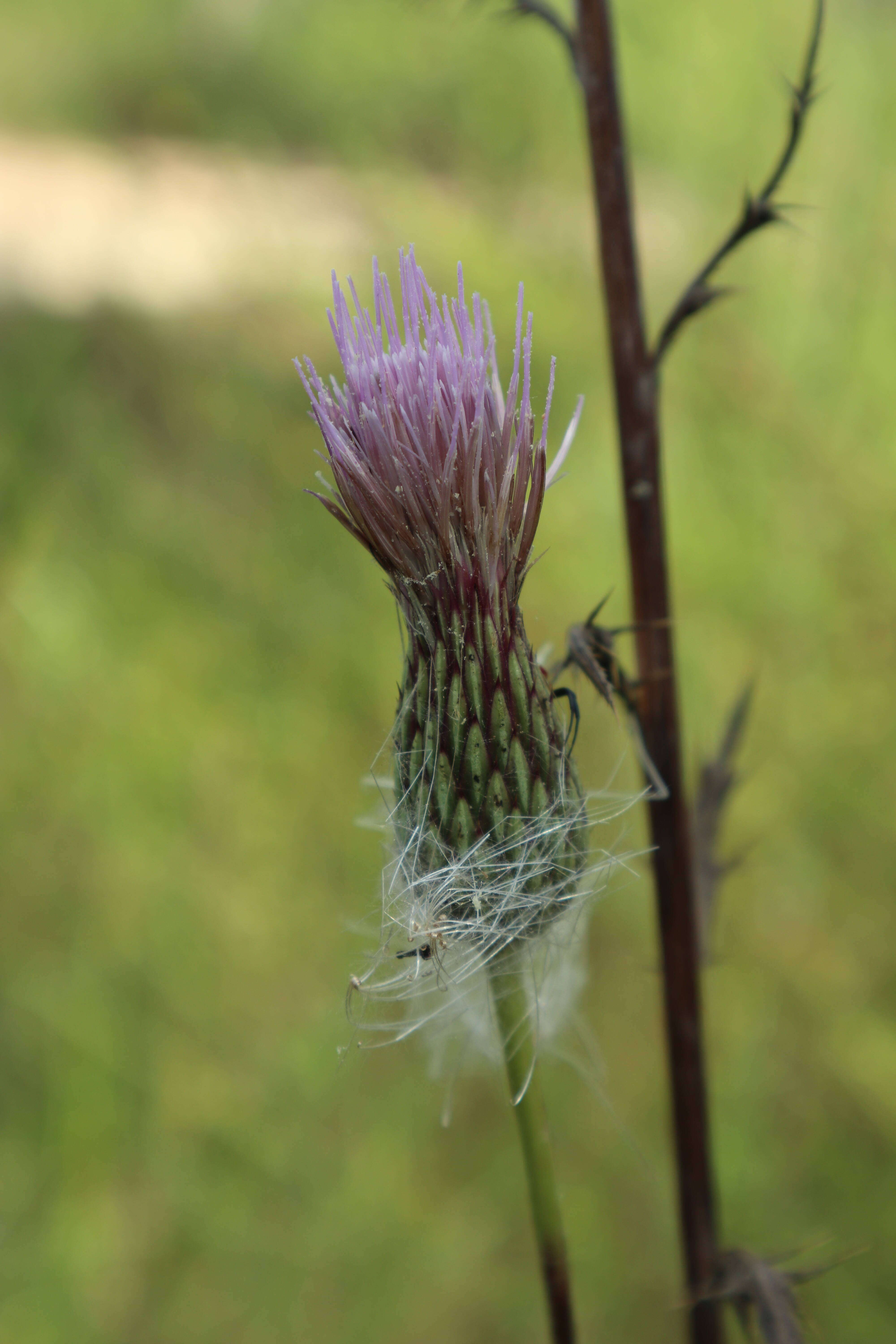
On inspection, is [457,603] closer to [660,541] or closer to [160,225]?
[660,541]

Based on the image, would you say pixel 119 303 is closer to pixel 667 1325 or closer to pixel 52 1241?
pixel 52 1241

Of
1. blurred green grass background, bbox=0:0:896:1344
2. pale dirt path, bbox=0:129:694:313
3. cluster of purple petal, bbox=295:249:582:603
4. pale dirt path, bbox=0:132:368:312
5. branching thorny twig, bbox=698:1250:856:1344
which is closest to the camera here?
cluster of purple petal, bbox=295:249:582:603

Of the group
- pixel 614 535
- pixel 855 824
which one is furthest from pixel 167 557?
pixel 855 824

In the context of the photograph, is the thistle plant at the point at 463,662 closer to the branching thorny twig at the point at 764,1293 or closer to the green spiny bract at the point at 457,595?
the green spiny bract at the point at 457,595

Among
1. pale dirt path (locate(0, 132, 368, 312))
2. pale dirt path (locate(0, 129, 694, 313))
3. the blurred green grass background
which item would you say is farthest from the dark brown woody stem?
pale dirt path (locate(0, 132, 368, 312))

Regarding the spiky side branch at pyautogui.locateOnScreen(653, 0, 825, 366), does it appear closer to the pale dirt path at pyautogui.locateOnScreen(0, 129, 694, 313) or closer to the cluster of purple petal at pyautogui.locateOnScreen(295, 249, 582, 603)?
the cluster of purple petal at pyautogui.locateOnScreen(295, 249, 582, 603)
